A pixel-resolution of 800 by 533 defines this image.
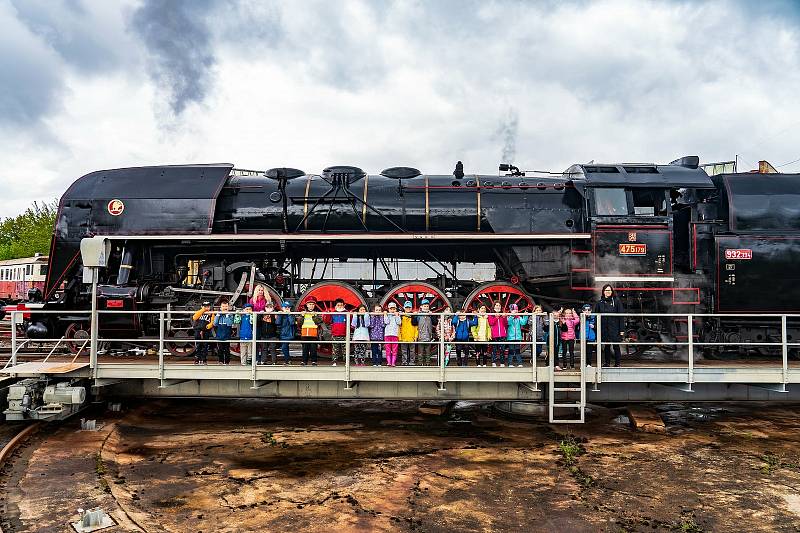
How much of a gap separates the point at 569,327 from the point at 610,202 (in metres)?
2.97

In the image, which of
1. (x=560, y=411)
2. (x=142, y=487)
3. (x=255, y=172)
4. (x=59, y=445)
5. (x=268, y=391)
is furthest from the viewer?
(x=255, y=172)

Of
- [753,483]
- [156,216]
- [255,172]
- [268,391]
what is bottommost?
[753,483]

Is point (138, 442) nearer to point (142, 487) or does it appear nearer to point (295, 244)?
point (142, 487)

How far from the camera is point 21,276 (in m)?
28.0

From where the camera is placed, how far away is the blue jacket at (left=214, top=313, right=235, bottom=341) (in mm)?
9781

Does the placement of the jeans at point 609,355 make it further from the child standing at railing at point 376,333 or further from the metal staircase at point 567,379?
the child standing at railing at point 376,333

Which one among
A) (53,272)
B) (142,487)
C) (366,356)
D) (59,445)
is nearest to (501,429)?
(366,356)

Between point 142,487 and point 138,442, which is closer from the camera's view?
point 142,487

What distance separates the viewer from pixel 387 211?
38.4 feet

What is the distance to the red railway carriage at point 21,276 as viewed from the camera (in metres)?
26.5

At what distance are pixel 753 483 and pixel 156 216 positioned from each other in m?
10.6

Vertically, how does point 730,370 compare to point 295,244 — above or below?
below

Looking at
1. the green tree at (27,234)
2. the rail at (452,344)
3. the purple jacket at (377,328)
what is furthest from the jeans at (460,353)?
the green tree at (27,234)

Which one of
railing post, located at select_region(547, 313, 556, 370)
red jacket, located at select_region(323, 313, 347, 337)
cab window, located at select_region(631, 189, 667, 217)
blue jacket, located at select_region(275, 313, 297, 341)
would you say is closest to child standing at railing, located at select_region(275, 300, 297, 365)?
blue jacket, located at select_region(275, 313, 297, 341)
